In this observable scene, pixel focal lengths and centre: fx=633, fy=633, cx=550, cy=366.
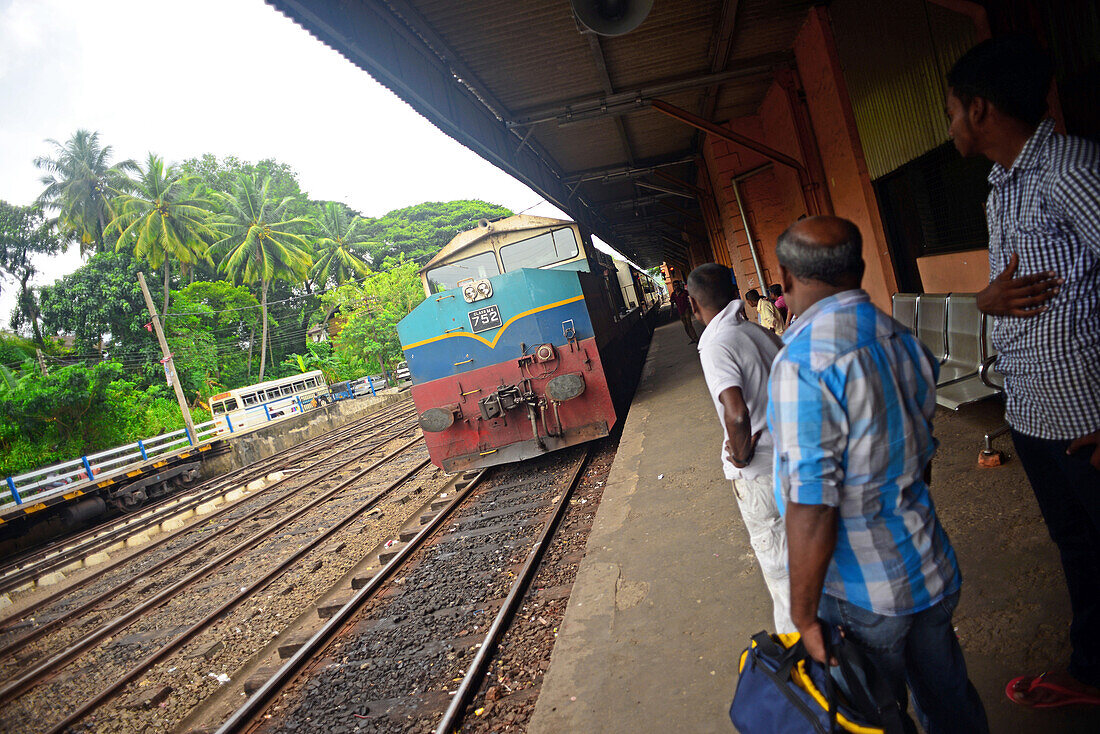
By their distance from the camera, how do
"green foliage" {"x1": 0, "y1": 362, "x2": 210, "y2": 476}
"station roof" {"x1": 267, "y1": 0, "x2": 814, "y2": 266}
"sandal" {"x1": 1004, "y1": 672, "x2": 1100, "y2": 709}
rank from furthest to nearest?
1. "green foliage" {"x1": 0, "y1": 362, "x2": 210, "y2": 476}
2. "station roof" {"x1": 267, "y1": 0, "x2": 814, "y2": 266}
3. "sandal" {"x1": 1004, "y1": 672, "x2": 1100, "y2": 709}

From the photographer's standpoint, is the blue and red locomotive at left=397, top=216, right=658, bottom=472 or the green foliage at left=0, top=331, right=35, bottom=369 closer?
the blue and red locomotive at left=397, top=216, right=658, bottom=472

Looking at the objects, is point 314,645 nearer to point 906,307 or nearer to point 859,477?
point 859,477

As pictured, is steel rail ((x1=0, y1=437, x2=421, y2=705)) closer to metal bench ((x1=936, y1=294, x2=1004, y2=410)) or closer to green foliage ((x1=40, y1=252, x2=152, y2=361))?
metal bench ((x1=936, y1=294, x2=1004, y2=410))

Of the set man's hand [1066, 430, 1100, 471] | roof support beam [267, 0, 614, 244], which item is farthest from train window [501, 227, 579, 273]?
man's hand [1066, 430, 1100, 471]

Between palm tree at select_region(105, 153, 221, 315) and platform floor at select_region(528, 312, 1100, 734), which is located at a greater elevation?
palm tree at select_region(105, 153, 221, 315)

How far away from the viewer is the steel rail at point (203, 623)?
4.34 metres

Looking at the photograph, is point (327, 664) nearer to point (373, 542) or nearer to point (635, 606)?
point (635, 606)

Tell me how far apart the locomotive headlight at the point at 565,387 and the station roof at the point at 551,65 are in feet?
8.91

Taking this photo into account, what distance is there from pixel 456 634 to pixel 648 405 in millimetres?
5118

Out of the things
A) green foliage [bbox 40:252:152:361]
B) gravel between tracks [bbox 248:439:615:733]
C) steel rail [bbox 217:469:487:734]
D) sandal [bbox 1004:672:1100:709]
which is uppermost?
green foliage [bbox 40:252:152:361]

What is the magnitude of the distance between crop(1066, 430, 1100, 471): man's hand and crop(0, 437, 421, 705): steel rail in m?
6.91

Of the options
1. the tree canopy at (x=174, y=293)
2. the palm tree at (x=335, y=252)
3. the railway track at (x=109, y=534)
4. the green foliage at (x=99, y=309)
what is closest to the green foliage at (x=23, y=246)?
the tree canopy at (x=174, y=293)

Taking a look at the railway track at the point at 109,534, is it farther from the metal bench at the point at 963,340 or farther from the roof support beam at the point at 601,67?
the metal bench at the point at 963,340

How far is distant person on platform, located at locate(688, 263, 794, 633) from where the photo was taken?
2.07 m
